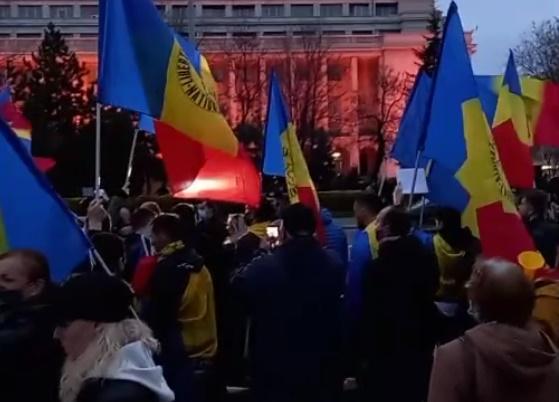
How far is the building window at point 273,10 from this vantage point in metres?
96.2

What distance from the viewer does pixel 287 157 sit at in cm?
902

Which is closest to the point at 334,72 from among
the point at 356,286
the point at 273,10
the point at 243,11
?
the point at 273,10

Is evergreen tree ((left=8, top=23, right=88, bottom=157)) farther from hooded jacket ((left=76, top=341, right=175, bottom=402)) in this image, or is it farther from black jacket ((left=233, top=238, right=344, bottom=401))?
hooded jacket ((left=76, top=341, right=175, bottom=402))

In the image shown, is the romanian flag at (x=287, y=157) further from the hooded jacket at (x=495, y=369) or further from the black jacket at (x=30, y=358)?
the hooded jacket at (x=495, y=369)

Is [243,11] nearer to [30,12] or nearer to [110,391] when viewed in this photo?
[30,12]

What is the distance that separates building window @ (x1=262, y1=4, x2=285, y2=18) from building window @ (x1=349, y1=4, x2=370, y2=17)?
5.18m

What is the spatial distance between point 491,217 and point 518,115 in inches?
162

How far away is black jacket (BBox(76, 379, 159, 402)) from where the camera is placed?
3510 mm

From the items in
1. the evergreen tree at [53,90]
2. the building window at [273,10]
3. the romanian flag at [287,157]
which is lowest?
the romanian flag at [287,157]

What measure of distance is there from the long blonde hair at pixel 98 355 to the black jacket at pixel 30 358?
25.0 inches

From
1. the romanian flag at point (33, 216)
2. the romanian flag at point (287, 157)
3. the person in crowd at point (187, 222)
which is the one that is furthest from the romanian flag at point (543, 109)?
the romanian flag at point (33, 216)

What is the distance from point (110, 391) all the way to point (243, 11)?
94.7 metres

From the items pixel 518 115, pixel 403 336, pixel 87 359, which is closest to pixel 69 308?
pixel 87 359

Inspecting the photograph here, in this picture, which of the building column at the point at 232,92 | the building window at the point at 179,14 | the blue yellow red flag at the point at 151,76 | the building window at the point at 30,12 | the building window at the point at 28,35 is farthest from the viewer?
the building window at the point at 30,12
